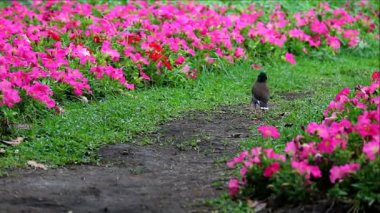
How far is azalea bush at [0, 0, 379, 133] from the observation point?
7680 mm

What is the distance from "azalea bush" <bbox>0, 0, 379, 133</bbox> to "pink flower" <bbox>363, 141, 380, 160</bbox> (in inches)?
127

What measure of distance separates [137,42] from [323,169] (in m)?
4.78

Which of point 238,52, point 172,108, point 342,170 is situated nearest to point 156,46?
point 172,108

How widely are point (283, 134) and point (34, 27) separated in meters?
4.05

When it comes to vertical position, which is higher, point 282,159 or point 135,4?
A: point 282,159

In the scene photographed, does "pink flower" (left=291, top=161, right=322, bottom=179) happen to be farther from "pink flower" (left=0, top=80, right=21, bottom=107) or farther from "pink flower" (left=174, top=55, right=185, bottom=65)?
"pink flower" (left=174, top=55, right=185, bottom=65)

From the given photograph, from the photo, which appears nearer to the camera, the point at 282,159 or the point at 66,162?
the point at 282,159

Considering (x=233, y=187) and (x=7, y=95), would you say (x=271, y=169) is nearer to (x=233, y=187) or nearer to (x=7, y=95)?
(x=233, y=187)

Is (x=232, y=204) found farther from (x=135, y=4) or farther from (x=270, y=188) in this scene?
(x=135, y=4)

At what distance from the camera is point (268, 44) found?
10633 millimetres

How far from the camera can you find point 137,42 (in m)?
9.16

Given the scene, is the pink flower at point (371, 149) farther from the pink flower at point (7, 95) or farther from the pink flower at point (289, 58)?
the pink flower at point (289, 58)

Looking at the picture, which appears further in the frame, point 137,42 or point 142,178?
point 137,42

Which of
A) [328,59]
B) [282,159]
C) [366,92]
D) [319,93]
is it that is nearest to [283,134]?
[366,92]
